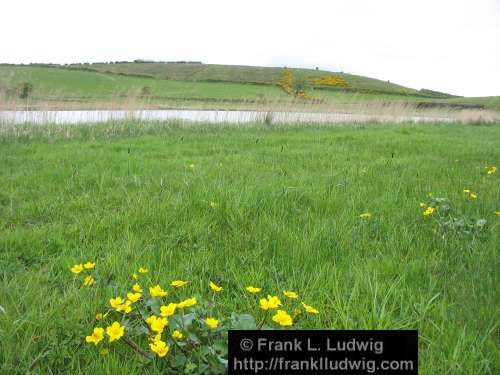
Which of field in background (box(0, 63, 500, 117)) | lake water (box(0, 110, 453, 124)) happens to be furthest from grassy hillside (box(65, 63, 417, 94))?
lake water (box(0, 110, 453, 124))

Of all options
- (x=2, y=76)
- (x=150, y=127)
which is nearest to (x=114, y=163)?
(x=150, y=127)

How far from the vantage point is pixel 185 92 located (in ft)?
127

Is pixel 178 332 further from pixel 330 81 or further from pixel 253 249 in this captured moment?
pixel 330 81

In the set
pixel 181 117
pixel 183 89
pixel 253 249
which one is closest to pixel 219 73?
pixel 183 89

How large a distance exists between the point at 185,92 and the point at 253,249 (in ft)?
127

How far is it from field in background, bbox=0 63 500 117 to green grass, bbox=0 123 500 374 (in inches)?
331

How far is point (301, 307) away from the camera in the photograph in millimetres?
1656

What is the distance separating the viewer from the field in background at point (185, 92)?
12.9 meters

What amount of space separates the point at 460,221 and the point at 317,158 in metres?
3.30

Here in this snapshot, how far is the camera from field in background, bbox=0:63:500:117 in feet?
42.3

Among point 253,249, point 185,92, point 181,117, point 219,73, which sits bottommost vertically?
point 253,249

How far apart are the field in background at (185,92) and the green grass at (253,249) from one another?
8412 millimetres

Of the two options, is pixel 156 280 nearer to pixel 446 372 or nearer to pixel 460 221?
pixel 446 372

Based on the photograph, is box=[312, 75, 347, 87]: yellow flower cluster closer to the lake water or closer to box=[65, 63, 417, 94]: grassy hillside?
box=[65, 63, 417, 94]: grassy hillside
